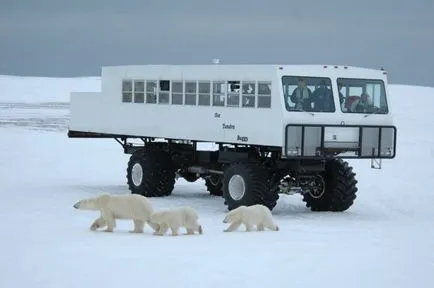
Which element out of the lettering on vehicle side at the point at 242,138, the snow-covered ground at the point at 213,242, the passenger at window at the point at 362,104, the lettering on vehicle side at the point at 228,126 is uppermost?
the passenger at window at the point at 362,104

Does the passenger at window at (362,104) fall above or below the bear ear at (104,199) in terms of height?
above

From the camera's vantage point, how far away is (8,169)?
26.8m

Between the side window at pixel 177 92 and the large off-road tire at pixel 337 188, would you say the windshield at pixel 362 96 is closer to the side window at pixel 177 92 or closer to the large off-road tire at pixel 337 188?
the large off-road tire at pixel 337 188

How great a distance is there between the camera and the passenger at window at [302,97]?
18109 mm

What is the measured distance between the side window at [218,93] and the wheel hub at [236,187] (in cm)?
161

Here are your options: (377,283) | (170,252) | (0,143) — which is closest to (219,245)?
(170,252)

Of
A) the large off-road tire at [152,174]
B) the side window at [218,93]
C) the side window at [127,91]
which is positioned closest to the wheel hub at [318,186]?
the side window at [218,93]

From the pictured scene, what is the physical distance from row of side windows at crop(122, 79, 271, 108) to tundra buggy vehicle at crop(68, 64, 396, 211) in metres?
0.02

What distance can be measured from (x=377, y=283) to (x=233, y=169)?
7514mm

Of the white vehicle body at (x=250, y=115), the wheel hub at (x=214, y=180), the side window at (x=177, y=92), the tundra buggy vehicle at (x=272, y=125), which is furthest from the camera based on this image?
the wheel hub at (x=214, y=180)

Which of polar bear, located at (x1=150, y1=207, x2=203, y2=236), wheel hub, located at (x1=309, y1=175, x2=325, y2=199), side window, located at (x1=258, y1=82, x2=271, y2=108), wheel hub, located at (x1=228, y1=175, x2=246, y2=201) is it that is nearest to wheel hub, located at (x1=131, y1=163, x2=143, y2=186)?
wheel hub, located at (x1=228, y1=175, x2=246, y2=201)

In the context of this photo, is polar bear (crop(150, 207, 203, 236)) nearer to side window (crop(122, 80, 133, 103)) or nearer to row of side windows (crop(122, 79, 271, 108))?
row of side windows (crop(122, 79, 271, 108))

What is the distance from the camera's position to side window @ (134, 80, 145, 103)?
21.7 meters

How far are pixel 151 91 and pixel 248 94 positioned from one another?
11.2ft
